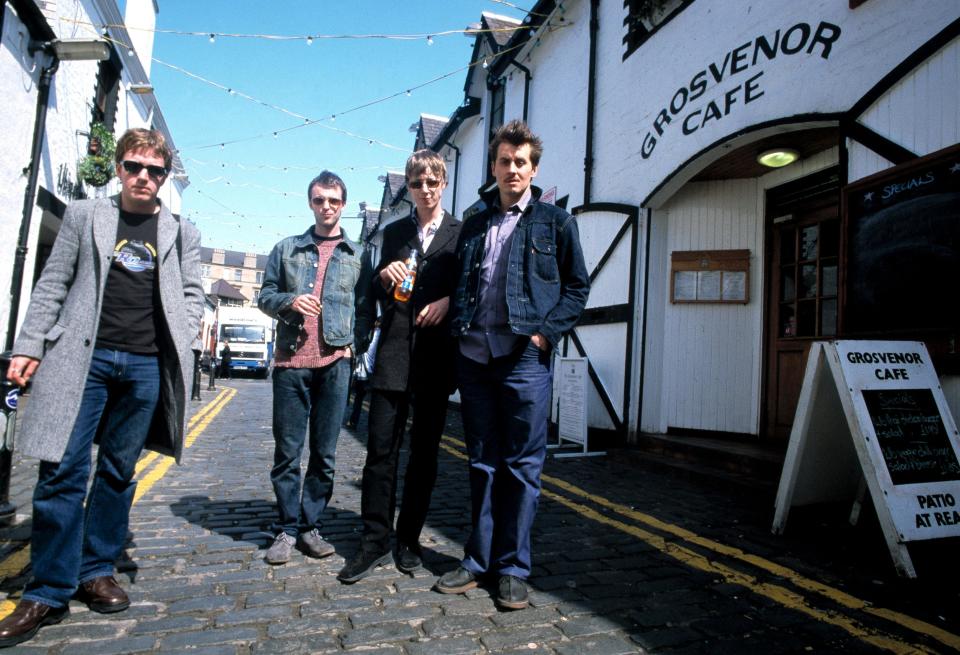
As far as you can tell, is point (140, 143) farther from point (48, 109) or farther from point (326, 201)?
point (48, 109)

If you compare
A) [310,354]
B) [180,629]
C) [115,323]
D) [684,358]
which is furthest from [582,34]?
[180,629]

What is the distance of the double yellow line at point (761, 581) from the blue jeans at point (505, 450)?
1.18m

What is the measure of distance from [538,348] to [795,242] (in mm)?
4965

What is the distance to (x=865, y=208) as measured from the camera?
425cm

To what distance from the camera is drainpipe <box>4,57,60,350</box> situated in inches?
348

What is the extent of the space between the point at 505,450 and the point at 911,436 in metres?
2.49

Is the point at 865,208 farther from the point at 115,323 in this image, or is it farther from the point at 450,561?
the point at 115,323

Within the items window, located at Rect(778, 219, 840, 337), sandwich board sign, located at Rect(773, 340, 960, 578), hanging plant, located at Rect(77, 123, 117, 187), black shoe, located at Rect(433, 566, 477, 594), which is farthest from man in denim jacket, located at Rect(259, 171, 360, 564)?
hanging plant, located at Rect(77, 123, 117, 187)

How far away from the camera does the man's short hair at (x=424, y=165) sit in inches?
123

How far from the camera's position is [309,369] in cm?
328

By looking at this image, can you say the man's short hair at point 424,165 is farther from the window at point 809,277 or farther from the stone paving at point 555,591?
the window at point 809,277

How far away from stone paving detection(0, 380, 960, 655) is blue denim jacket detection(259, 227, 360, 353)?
125 centimetres

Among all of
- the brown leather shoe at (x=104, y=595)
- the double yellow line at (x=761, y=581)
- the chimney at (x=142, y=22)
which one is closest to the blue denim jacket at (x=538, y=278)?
the double yellow line at (x=761, y=581)

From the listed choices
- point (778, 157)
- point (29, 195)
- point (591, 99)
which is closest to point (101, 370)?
point (778, 157)
